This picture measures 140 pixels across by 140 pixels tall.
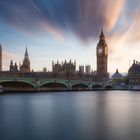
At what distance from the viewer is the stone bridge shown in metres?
89.7

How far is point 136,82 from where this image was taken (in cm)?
16262

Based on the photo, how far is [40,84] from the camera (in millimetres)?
97250

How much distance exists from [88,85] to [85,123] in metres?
A: 100.0

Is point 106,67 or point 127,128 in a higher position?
point 106,67

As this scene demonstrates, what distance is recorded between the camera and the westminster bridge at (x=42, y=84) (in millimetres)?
88912

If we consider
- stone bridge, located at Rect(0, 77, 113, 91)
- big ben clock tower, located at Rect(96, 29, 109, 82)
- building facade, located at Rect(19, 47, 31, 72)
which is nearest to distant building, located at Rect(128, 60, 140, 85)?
stone bridge, located at Rect(0, 77, 113, 91)

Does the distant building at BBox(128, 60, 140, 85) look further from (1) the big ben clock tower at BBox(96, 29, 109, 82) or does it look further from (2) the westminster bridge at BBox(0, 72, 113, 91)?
(1) the big ben clock tower at BBox(96, 29, 109, 82)

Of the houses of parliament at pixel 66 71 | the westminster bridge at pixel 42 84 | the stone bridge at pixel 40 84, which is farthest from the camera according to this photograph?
the houses of parliament at pixel 66 71

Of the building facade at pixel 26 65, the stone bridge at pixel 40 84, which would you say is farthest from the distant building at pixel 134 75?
the building facade at pixel 26 65

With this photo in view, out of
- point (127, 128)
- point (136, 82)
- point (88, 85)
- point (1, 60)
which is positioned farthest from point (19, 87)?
point (127, 128)

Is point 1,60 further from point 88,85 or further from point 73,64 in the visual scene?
point 88,85

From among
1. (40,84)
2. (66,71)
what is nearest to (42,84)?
(40,84)

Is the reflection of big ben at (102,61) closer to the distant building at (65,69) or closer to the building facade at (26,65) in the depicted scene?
the distant building at (65,69)

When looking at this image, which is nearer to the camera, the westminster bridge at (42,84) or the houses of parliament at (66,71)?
the westminster bridge at (42,84)
